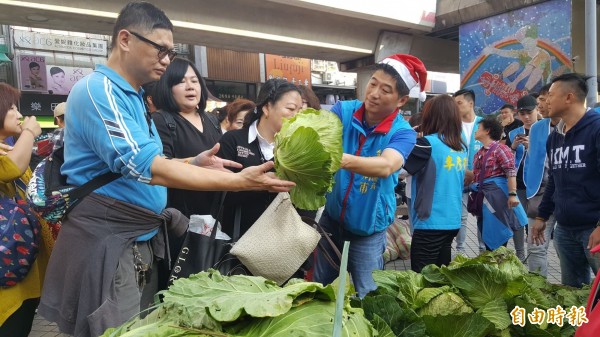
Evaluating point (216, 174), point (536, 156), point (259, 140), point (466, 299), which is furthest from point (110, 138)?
point (536, 156)

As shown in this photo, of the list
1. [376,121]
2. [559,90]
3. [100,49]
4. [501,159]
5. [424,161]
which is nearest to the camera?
[376,121]

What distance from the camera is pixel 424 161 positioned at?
12.4ft

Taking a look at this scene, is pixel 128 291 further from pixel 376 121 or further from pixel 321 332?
pixel 376 121

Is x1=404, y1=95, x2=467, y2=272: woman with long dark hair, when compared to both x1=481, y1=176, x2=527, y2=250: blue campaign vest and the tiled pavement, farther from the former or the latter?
the tiled pavement

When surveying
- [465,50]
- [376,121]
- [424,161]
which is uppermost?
[465,50]

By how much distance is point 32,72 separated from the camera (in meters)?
15.2

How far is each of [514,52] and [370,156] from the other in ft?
32.6

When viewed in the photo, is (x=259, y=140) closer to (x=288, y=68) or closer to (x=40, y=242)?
(x=40, y=242)

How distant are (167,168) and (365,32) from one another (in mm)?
13782

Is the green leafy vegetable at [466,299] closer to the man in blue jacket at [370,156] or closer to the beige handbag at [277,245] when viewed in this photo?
the beige handbag at [277,245]

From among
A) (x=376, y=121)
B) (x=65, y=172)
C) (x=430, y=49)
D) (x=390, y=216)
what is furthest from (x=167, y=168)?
(x=430, y=49)

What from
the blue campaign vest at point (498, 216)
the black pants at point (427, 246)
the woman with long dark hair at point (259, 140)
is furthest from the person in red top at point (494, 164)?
the woman with long dark hair at point (259, 140)

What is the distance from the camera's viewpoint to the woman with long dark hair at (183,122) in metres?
2.96

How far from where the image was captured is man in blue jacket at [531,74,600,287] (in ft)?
10.4
